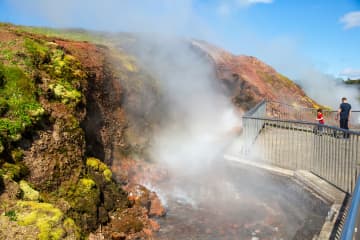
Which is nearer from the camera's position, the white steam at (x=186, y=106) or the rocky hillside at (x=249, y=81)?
the white steam at (x=186, y=106)

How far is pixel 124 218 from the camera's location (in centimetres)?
816

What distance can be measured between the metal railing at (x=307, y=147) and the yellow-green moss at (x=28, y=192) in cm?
595

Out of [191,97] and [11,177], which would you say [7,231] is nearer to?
[11,177]

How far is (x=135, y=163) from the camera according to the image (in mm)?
11938

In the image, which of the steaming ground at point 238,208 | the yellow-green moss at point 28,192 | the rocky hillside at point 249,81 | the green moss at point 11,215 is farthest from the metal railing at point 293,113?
the green moss at point 11,215

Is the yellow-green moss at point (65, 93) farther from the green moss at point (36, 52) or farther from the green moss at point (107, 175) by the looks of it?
the green moss at point (107, 175)

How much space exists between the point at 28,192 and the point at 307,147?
23.6 ft

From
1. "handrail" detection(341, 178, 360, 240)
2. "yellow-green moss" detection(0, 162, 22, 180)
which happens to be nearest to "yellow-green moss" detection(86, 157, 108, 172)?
"yellow-green moss" detection(0, 162, 22, 180)

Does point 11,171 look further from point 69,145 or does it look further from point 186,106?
point 186,106

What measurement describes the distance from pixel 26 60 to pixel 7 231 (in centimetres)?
511

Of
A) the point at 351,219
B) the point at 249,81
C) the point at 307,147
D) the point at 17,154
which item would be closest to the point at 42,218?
the point at 17,154

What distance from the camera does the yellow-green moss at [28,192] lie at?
6428 millimetres

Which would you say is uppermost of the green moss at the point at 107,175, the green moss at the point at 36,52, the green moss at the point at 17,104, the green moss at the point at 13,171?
the green moss at the point at 36,52

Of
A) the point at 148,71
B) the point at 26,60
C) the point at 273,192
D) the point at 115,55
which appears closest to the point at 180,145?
the point at 148,71
